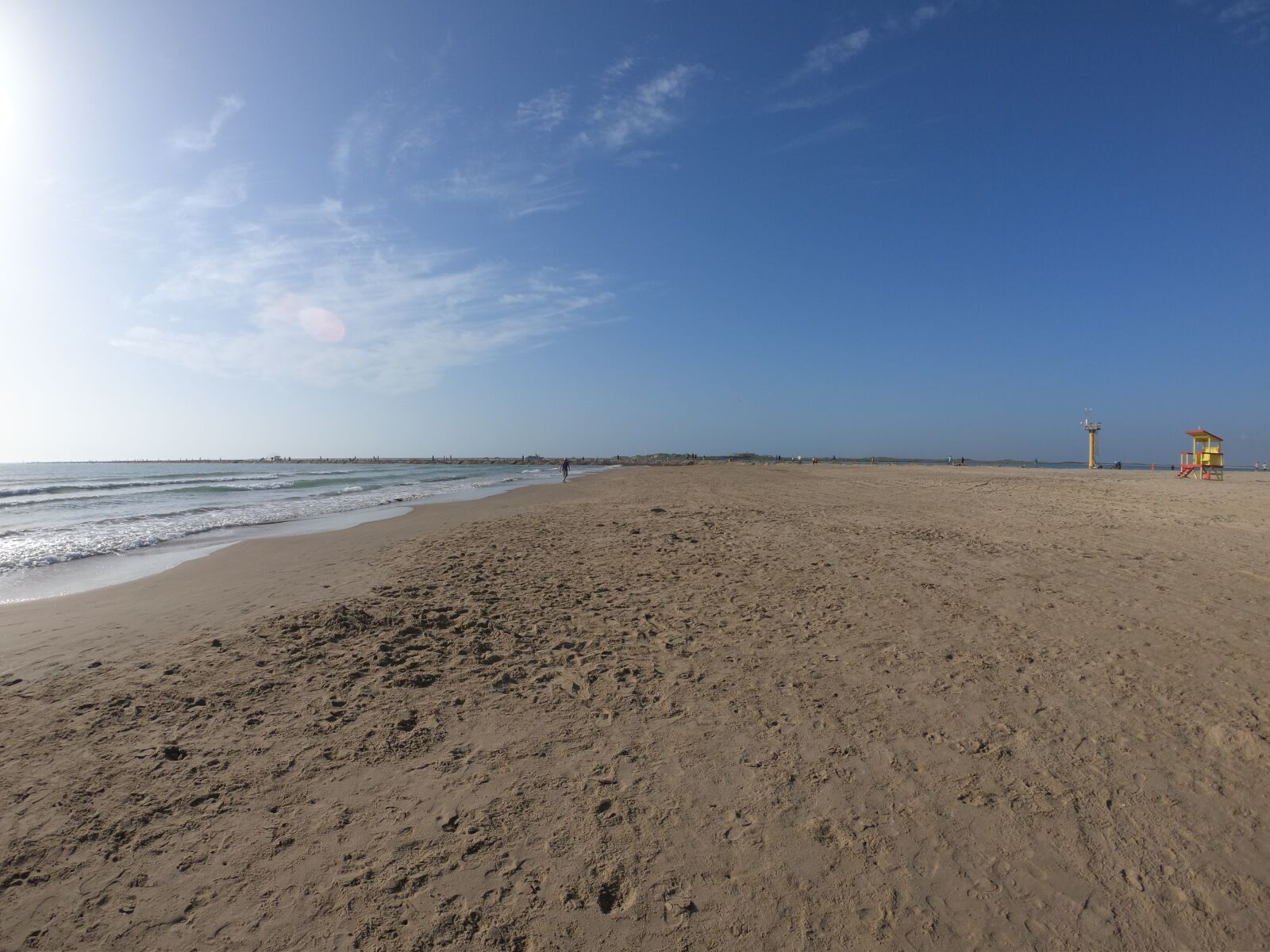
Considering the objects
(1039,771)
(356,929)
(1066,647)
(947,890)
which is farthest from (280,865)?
(1066,647)

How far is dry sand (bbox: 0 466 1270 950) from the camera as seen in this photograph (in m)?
2.65

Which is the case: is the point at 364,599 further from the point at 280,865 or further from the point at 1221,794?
the point at 1221,794

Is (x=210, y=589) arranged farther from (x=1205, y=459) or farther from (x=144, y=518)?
(x=1205, y=459)

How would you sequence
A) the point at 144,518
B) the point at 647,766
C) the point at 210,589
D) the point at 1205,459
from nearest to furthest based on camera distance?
1. the point at 647,766
2. the point at 210,589
3. the point at 144,518
4. the point at 1205,459

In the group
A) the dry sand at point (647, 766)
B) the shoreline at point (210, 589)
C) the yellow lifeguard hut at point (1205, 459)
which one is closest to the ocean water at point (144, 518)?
the shoreline at point (210, 589)

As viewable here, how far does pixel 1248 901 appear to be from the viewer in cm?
266

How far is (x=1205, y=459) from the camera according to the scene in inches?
1134

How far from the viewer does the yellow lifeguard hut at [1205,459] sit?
1126 inches

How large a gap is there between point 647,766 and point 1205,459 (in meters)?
38.8

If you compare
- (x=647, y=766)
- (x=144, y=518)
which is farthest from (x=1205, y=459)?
(x=144, y=518)

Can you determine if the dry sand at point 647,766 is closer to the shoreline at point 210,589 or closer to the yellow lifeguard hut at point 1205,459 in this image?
the shoreline at point 210,589

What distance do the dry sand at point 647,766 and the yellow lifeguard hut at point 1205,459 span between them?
1139 inches

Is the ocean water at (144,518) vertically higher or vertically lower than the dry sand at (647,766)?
higher

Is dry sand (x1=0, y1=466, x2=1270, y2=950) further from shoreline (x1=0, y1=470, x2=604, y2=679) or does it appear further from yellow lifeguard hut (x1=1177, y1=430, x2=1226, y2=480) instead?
yellow lifeguard hut (x1=1177, y1=430, x2=1226, y2=480)
